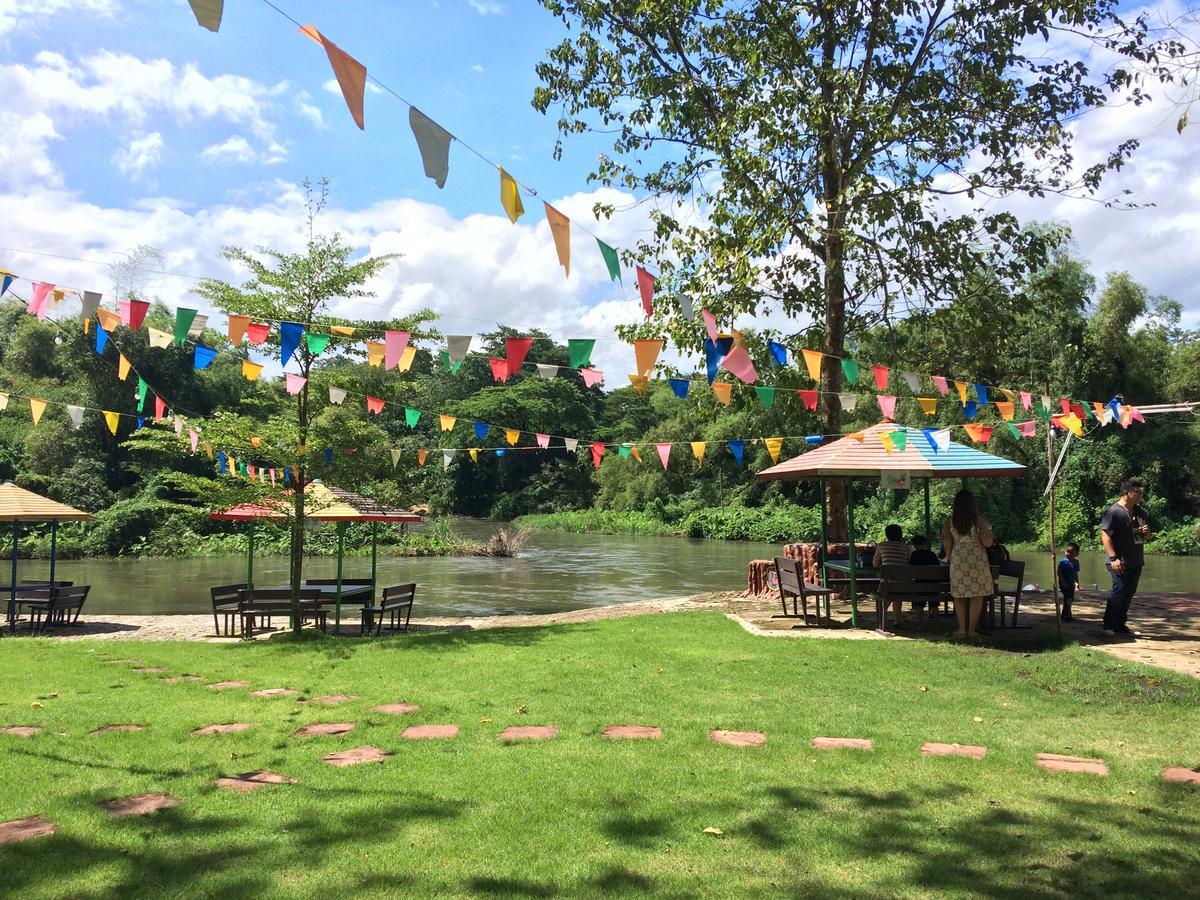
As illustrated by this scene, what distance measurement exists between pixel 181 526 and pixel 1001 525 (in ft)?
108

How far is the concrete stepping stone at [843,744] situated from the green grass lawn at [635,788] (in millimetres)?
Result: 98

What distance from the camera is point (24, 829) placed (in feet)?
11.7

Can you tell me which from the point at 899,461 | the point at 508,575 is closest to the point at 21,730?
the point at 899,461

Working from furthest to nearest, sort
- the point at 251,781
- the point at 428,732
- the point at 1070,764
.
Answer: the point at 428,732
the point at 1070,764
the point at 251,781

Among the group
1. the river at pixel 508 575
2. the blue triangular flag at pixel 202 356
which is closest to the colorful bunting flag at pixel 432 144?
the blue triangular flag at pixel 202 356

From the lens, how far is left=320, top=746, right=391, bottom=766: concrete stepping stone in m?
4.66

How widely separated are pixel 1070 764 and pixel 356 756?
3.78 meters

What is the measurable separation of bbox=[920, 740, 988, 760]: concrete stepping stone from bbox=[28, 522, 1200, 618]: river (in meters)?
12.3

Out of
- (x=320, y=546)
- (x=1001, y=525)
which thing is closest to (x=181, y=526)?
(x=320, y=546)

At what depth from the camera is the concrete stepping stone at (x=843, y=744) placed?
478 centimetres

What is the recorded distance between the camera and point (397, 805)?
3891 mm

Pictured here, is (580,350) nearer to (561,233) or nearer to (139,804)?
(561,233)

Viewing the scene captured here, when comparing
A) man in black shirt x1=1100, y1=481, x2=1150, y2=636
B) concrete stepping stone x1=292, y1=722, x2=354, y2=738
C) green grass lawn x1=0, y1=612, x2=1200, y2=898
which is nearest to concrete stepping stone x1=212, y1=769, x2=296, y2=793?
green grass lawn x1=0, y1=612, x2=1200, y2=898

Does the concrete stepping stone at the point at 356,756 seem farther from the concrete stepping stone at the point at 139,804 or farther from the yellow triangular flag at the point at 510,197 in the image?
the yellow triangular flag at the point at 510,197
